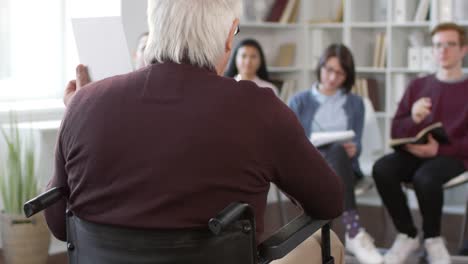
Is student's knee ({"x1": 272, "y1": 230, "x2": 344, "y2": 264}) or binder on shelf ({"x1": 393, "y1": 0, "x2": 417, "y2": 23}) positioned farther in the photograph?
binder on shelf ({"x1": 393, "y1": 0, "x2": 417, "y2": 23})

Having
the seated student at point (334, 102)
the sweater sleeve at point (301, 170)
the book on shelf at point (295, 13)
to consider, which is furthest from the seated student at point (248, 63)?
the sweater sleeve at point (301, 170)

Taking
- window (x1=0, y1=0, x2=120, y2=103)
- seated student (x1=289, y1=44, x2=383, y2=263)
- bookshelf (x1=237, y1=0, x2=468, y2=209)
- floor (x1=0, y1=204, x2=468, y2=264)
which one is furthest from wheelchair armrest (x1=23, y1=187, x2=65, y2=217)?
bookshelf (x1=237, y1=0, x2=468, y2=209)

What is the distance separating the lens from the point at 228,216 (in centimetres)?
155

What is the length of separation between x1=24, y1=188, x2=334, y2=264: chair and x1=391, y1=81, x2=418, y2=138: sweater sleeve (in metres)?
2.48

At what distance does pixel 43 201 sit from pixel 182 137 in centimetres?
38

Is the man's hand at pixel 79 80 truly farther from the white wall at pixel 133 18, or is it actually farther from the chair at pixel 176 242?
the white wall at pixel 133 18

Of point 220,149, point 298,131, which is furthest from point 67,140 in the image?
point 298,131

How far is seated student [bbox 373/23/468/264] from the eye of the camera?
12.3 ft

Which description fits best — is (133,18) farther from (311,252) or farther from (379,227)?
(311,252)

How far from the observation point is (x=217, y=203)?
1.62m

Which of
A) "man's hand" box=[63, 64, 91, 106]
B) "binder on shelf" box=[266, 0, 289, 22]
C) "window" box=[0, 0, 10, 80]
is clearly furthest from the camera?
"binder on shelf" box=[266, 0, 289, 22]

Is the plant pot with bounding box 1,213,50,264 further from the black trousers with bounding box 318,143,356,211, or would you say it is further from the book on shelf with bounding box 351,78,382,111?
the book on shelf with bounding box 351,78,382,111

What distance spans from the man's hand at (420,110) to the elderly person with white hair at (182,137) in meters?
2.34

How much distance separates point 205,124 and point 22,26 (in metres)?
3.12
